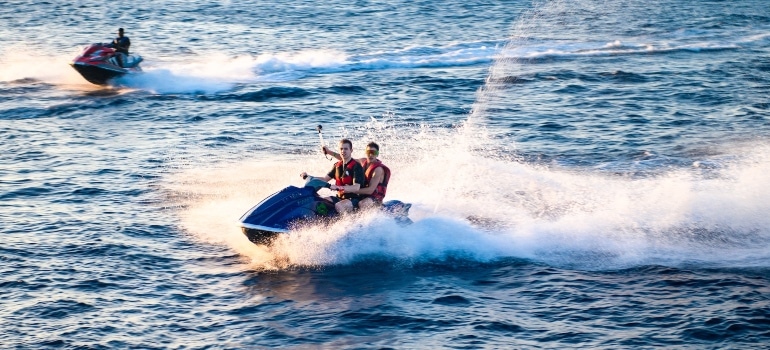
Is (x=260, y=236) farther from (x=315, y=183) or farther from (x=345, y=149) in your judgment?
(x=345, y=149)

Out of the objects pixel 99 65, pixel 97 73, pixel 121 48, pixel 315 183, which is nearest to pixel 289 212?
pixel 315 183

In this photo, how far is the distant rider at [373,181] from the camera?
16875mm

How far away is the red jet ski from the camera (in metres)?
30.3

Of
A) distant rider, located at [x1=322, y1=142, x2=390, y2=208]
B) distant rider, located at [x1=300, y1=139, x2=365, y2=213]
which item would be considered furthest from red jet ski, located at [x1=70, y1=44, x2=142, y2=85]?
distant rider, located at [x1=322, y1=142, x2=390, y2=208]

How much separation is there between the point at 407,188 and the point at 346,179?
11.5 ft

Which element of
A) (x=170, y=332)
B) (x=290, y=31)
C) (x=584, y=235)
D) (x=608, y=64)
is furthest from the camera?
(x=290, y=31)

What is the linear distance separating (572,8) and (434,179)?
24.7 metres

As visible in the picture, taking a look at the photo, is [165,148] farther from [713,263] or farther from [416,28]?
[416,28]

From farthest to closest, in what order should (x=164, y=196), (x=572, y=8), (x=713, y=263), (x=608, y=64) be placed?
(x=572, y=8)
(x=608, y=64)
(x=164, y=196)
(x=713, y=263)

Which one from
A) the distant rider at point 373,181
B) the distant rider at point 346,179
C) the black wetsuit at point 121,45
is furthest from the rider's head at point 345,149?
the black wetsuit at point 121,45

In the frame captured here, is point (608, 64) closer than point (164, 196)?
No

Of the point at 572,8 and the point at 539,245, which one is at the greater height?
the point at 572,8

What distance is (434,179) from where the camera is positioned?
20703 millimetres

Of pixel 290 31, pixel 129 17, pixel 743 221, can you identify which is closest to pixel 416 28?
pixel 290 31
